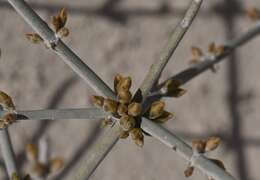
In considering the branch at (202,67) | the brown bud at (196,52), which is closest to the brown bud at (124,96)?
the branch at (202,67)

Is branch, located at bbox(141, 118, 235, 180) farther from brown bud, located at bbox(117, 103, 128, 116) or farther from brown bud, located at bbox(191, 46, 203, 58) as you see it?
brown bud, located at bbox(191, 46, 203, 58)

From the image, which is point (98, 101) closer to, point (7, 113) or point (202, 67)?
point (7, 113)

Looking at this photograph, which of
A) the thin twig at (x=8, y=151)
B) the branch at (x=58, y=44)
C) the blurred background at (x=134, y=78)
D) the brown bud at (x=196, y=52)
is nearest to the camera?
the branch at (x=58, y=44)

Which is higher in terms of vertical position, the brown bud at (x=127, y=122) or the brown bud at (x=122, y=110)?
the brown bud at (x=122, y=110)

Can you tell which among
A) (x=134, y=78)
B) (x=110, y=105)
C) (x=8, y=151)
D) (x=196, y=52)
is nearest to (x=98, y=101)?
(x=110, y=105)

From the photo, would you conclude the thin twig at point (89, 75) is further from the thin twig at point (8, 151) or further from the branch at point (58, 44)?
the thin twig at point (8, 151)

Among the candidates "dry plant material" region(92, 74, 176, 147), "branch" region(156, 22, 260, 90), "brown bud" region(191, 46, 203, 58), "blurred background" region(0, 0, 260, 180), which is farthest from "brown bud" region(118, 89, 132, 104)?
"blurred background" region(0, 0, 260, 180)

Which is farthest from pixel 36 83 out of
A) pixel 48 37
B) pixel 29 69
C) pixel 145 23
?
pixel 48 37
